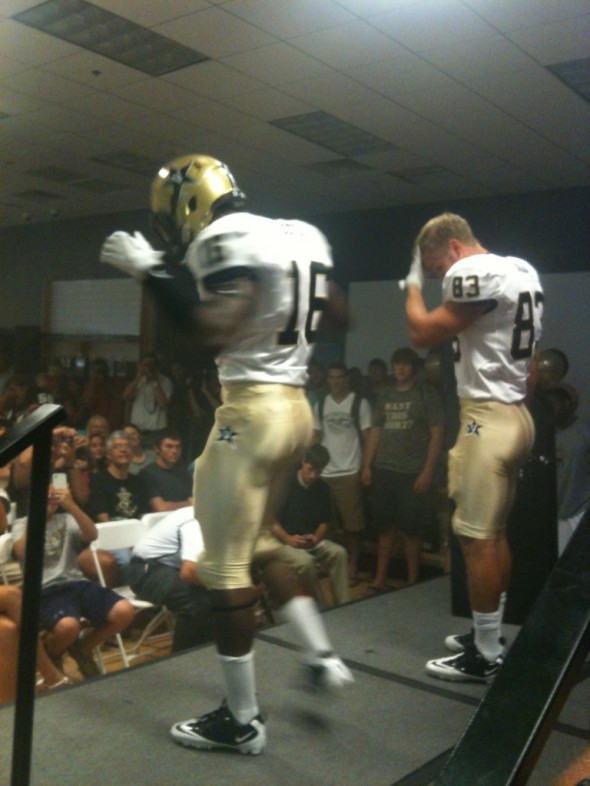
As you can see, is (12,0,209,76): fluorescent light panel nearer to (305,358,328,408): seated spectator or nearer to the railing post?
(305,358,328,408): seated spectator

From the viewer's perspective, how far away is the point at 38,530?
1545 millimetres

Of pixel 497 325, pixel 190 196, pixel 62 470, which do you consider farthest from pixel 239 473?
pixel 62 470

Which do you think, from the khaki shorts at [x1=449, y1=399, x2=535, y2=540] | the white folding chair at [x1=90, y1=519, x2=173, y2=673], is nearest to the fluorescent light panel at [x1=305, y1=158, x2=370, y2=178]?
the white folding chair at [x1=90, y1=519, x2=173, y2=673]

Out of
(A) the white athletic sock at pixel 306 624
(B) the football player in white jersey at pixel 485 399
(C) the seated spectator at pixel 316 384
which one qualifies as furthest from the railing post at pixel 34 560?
(C) the seated spectator at pixel 316 384

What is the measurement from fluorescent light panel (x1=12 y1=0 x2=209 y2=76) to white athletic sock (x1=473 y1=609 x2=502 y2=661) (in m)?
3.44

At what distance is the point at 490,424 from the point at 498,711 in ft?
5.62

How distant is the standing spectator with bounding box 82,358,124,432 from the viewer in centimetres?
608

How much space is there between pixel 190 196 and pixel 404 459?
3568 millimetres

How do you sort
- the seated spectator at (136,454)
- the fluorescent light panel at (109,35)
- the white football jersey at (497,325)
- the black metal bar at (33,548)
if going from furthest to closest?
the seated spectator at (136,454) → the fluorescent light panel at (109,35) → the white football jersey at (497,325) → the black metal bar at (33,548)

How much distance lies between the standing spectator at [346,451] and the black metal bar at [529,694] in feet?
15.0

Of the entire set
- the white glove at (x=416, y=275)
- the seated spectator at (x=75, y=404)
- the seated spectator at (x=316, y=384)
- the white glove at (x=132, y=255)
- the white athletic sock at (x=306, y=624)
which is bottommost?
the white athletic sock at (x=306, y=624)

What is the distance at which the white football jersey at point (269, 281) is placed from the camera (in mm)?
1889

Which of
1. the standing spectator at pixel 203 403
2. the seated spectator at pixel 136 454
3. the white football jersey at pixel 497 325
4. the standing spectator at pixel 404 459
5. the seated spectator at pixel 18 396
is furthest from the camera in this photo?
the seated spectator at pixel 18 396

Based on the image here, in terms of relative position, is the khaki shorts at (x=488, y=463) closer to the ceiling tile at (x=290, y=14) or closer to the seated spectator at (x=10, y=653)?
the seated spectator at (x=10, y=653)
